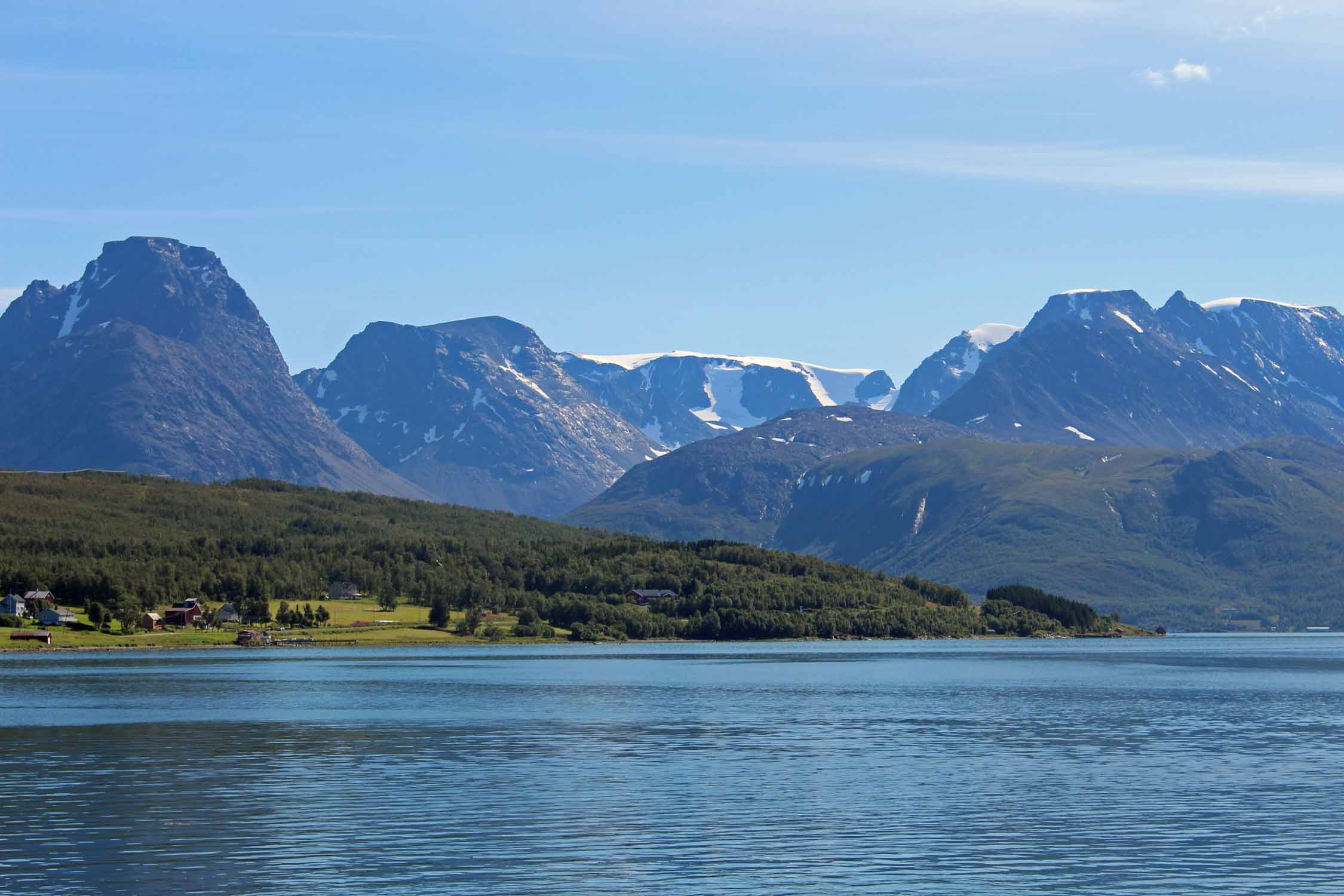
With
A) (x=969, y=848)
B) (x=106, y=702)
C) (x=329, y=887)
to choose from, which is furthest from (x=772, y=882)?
(x=106, y=702)

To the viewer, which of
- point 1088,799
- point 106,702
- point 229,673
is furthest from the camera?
point 229,673

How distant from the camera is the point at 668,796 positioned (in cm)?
7619

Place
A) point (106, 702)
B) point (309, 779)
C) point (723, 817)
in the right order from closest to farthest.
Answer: point (723, 817) → point (309, 779) → point (106, 702)

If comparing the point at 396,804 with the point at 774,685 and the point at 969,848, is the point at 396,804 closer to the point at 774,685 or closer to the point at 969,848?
the point at 969,848

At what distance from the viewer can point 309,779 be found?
8288cm

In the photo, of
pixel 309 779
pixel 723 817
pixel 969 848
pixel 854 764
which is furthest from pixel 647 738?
pixel 969 848

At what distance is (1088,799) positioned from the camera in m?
74.5

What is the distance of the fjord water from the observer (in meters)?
56.4

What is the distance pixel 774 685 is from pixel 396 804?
95.1 meters

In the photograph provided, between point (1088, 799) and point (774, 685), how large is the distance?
91870mm

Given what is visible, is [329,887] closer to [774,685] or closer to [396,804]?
[396,804]

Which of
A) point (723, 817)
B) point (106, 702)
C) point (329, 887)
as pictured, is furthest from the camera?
point (106, 702)

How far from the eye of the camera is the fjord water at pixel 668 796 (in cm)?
5641

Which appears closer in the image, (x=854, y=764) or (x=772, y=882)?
(x=772, y=882)
